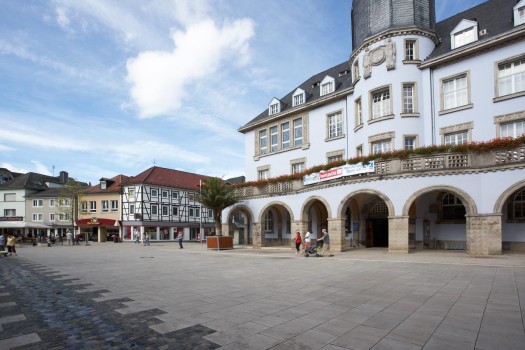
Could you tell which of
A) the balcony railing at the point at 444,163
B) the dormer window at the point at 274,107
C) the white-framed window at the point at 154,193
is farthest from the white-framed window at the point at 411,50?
the white-framed window at the point at 154,193

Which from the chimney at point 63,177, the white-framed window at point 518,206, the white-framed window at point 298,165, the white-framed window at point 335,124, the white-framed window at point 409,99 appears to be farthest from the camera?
the chimney at point 63,177

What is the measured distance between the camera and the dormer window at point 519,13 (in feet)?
64.2

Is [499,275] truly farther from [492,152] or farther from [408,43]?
[408,43]

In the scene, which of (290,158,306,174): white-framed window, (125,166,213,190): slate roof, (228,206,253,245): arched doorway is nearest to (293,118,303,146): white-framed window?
(290,158,306,174): white-framed window

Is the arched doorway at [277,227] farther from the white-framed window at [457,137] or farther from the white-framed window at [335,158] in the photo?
the white-framed window at [457,137]

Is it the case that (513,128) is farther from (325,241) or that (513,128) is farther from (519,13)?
(325,241)

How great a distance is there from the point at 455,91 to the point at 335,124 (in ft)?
29.2

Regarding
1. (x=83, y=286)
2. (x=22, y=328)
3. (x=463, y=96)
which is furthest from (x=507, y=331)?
(x=463, y=96)

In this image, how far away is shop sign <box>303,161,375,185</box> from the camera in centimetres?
2005

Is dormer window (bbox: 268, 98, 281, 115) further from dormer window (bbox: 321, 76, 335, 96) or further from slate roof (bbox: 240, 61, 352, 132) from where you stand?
dormer window (bbox: 321, 76, 335, 96)

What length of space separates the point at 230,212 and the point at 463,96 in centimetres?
2031

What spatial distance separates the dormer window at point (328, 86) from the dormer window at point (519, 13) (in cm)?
1247

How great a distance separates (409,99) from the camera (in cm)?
2281

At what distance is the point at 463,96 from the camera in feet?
70.2
